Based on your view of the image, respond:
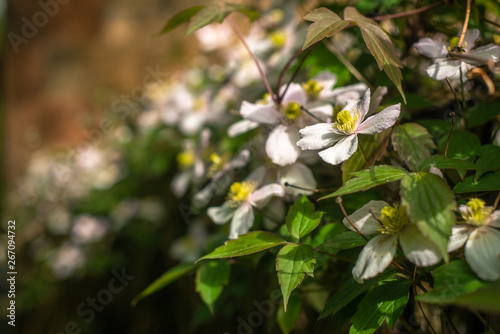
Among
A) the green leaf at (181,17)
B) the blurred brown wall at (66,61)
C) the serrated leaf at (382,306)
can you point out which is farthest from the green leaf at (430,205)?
the blurred brown wall at (66,61)

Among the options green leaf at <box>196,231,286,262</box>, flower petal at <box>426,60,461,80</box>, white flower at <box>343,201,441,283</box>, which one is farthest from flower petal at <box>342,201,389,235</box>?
flower petal at <box>426,60,461,80</box>

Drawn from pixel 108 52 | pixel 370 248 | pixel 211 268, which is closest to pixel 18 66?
pixel 108 52

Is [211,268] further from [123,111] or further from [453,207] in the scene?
[123,111]

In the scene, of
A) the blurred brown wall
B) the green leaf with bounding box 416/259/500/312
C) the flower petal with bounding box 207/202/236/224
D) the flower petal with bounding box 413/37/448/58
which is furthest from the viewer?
the blurred brown wall

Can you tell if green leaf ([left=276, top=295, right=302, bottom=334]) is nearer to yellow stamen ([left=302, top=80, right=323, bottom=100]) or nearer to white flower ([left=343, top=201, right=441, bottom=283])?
white flower ([left=343, top=201, right=441, bottom=283])

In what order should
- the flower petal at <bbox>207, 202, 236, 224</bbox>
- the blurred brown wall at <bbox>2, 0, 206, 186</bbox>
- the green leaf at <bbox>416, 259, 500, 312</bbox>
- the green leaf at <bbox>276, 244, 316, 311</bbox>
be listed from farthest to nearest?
the blurred brown wall at <bbox>2, 0, 206, 186</bbox>
the flower petal at <bbox>207, 202, 236, 224</bbox>
the green leaf at <bbox>276, 244, 316, 311</bbox>
the green leaf at <bbox>416, 259, 500, 312</bbox>

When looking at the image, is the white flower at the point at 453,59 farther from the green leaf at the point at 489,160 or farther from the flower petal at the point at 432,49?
the green leaf at the point at 489,160

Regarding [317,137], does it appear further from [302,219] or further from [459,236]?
[459,236]
